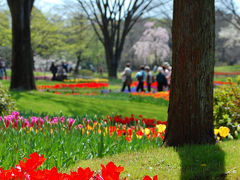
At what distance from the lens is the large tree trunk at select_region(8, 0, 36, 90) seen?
12.6 metres

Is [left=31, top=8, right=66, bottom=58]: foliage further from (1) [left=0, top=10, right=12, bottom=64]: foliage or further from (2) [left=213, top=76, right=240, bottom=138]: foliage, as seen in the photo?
(2) [left=213, top=76, right=240, bottom=138]: foliage

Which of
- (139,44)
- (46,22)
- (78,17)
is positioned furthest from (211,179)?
(139,44)

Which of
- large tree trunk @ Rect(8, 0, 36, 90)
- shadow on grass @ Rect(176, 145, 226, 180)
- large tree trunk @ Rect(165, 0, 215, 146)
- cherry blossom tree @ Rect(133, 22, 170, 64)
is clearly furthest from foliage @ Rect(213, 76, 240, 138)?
cherry blossom tree @ Rect(133, 22, 170, 64)

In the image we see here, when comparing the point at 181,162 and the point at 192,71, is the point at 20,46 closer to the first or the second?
the point at 192,71

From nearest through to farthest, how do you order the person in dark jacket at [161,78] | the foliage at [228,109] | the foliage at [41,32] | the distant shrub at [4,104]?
1. the foliage at [228,109]
2. the distant shrub at [4,104]
3. the person in dark jacket at [161,78]
4. the foliage at [41,32]

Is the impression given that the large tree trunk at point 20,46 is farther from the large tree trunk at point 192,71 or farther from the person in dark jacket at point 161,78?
the large tree trunk at point 192,71

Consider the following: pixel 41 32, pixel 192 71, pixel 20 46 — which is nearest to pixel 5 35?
pixel 41 32

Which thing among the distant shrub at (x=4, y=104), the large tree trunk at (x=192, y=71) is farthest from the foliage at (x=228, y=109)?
the distant shrub at (x=4, y=104)

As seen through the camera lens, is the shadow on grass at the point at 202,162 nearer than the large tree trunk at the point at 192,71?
Yes

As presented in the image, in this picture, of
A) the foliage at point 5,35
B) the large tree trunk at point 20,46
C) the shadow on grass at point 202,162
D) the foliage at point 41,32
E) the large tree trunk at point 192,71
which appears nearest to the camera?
the shadow on grass at point 202,162

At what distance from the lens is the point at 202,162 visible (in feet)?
11.7

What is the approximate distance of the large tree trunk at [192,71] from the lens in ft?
13.7

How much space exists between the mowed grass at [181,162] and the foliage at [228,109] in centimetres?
144

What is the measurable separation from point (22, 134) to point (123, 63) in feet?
209
